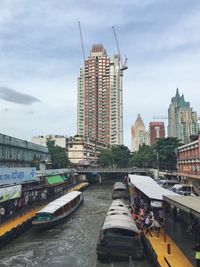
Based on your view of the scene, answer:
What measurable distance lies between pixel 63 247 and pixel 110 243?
840 centimetres

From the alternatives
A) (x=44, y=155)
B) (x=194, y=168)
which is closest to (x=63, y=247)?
(x=194, y=168)

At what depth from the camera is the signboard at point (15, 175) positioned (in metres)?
39.1

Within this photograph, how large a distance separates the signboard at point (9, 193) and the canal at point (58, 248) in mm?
4196

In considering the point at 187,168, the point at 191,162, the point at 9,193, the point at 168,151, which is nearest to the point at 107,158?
the point at 168,151

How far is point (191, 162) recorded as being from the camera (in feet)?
224

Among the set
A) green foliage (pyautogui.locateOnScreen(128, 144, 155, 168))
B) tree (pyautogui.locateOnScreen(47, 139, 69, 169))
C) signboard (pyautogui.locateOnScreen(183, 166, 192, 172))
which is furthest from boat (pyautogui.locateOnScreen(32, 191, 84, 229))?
green foliage (pyautogui.locateOnScreen(128, 144, 155, 168))

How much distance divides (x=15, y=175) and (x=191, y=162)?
38.2 m

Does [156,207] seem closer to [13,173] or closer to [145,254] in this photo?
[145,254]

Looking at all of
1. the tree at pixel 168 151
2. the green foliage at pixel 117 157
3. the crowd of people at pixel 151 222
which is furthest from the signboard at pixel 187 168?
the green foliage at pixel 117 157

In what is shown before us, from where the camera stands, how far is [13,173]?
139 feet

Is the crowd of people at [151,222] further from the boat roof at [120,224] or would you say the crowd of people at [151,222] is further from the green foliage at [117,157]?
the green foliage at [117,157]

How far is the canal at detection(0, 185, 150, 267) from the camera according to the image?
2661cm

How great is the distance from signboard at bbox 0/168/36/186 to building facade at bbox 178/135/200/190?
28973 mm

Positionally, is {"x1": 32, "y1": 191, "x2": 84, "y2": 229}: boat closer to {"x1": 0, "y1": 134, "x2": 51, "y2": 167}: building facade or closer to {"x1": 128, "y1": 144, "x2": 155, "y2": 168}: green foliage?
{"x1": 0, "y1": 134, "x2": 51, "y2": 167}: building facade
